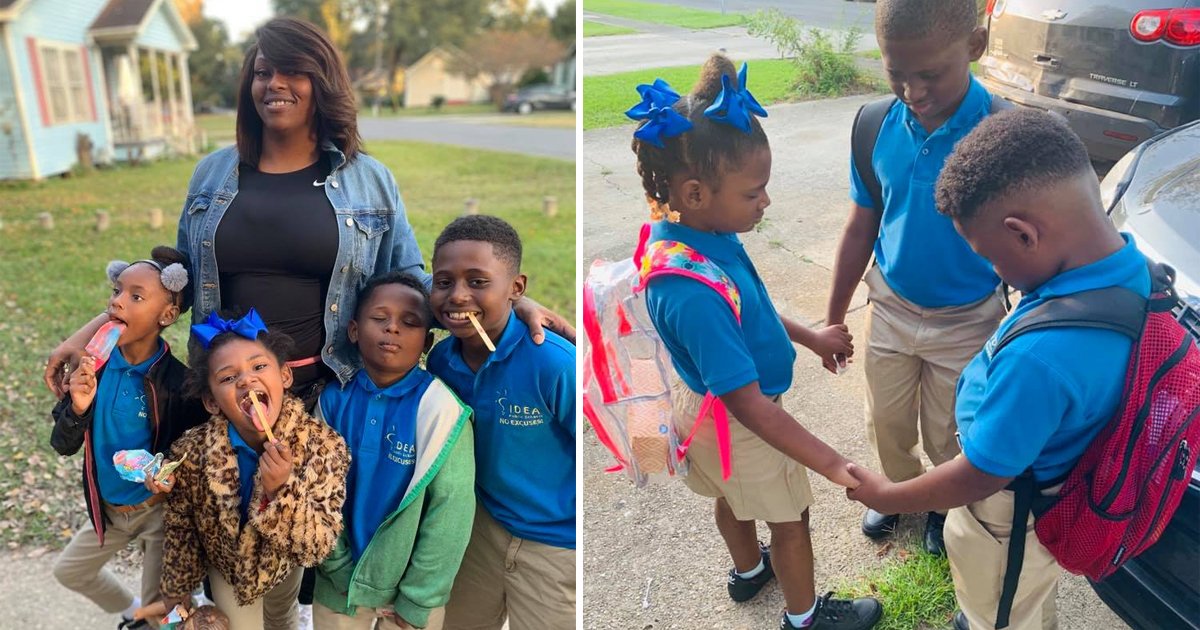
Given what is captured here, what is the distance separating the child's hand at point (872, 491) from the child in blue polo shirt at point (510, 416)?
66 cm

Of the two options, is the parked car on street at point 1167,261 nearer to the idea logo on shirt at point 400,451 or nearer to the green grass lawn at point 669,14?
the green grass lawn at point 669,14

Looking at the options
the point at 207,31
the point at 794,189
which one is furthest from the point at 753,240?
the point at 207,31

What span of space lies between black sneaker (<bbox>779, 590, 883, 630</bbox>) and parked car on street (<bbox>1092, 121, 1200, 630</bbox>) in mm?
573

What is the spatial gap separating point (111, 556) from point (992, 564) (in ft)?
7.70

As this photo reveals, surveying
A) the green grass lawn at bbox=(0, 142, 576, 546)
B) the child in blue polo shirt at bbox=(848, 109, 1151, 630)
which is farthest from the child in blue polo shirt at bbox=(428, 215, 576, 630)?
the green grass lawn at bbox=(0, 142, 576, 546)

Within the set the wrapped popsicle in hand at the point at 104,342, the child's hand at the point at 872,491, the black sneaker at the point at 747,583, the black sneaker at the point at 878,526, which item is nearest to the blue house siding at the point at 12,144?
the wrapped popsicle in hand at the point at 104,342

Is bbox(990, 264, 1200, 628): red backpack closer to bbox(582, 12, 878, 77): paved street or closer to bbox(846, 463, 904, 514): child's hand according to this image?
bbox(846, 463, 904, 514): child's hand

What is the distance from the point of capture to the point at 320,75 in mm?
2281

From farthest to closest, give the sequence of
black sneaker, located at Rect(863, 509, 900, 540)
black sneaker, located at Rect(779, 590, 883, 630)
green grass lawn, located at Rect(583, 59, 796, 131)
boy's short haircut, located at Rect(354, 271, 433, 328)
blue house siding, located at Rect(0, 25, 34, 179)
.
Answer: blue house siding, located at Rect(0, 25, 34, 179)
green grass lawn, located at Rect(583, 59, 796, 131)
black sneaker, located at Rect(863, 509, 900, 540)
black sneaker, located at Rect(779, 590, 883, 630)
boy's short haircut, located at Rect(354, 271, 433, 328)

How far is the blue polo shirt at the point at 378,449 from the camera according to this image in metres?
2.10

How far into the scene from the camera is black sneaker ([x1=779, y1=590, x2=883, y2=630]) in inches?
95.6

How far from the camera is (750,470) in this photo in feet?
7.25

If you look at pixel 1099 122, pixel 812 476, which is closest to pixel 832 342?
pixel 812 476

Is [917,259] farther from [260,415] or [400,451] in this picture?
[260,415]
